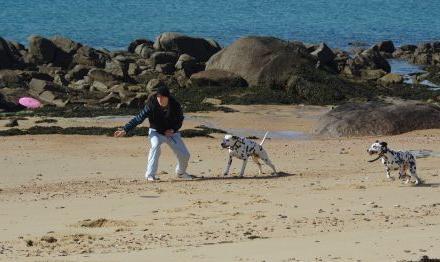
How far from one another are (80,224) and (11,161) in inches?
237

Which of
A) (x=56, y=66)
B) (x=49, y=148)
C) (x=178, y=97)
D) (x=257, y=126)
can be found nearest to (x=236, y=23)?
(x=56, y=66)

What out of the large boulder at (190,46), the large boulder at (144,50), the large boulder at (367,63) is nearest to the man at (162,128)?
the large boulder at (367,63)

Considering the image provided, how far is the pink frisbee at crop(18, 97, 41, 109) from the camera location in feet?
87.6

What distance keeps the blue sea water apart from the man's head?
105ft

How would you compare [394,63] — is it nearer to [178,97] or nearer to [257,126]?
[178,97]

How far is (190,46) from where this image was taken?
38.3 metres

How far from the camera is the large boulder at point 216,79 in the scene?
100 feet

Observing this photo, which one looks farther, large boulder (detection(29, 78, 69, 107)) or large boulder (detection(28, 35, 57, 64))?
large boulder (detection(28, 35, 57, 64))

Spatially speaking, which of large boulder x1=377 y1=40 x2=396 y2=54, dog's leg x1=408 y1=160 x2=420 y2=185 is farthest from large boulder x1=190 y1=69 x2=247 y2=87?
large boulder x1=377 y1=40 x2=396 y2=54

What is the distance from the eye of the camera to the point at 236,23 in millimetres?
64312

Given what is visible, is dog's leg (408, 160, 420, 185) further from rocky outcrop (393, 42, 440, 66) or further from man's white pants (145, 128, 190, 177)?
rocky outcrop (393, 42, 440, 66)

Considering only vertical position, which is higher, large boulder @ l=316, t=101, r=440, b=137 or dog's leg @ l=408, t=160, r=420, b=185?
dog's leg @ l=408, t=160, r=420, b=185

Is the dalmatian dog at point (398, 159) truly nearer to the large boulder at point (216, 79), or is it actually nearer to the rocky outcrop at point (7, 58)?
the large boulder at point (216, 79)

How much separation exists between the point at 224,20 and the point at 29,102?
4008 cm
